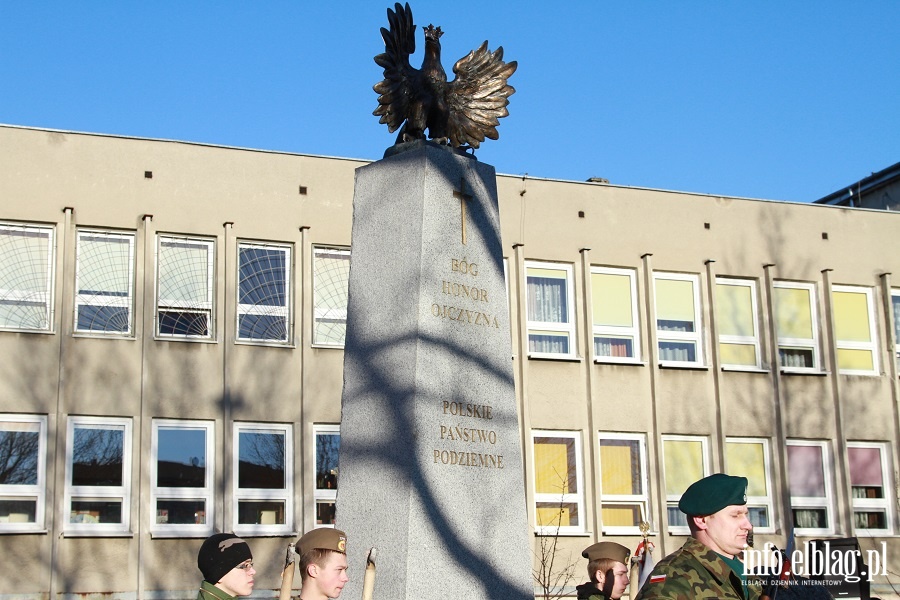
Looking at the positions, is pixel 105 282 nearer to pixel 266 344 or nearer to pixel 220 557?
pixel 266 344

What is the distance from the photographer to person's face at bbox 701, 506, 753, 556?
514 cm

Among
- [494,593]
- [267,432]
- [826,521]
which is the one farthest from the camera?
[826,521]

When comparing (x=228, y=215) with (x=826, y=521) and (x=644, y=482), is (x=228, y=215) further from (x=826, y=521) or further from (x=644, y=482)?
(x=826, y=521)

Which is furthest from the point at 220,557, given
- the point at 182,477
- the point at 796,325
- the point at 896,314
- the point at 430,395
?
the point at 896,314

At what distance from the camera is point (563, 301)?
970 inches

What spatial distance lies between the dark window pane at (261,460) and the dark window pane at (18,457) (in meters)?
3.10

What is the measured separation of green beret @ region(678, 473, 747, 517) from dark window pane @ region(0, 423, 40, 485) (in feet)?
56.3

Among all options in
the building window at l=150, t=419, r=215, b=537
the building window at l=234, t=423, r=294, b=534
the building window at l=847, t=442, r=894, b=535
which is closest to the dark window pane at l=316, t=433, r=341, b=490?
the building window at l=234, t=423, r=294, b=534

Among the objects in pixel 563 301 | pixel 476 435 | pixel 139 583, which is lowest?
pixel 139 583

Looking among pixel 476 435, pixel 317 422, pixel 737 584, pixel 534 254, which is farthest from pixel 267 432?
pixel 737 584

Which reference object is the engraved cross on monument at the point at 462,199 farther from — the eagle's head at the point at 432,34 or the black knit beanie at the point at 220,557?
the black knit beanie at the point at 220,557

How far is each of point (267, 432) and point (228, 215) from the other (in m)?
→ 3.53

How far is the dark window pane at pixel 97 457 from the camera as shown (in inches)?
827

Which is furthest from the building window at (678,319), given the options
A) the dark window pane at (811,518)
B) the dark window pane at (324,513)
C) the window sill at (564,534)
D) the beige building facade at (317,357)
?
the dark window pane at (324,513)
